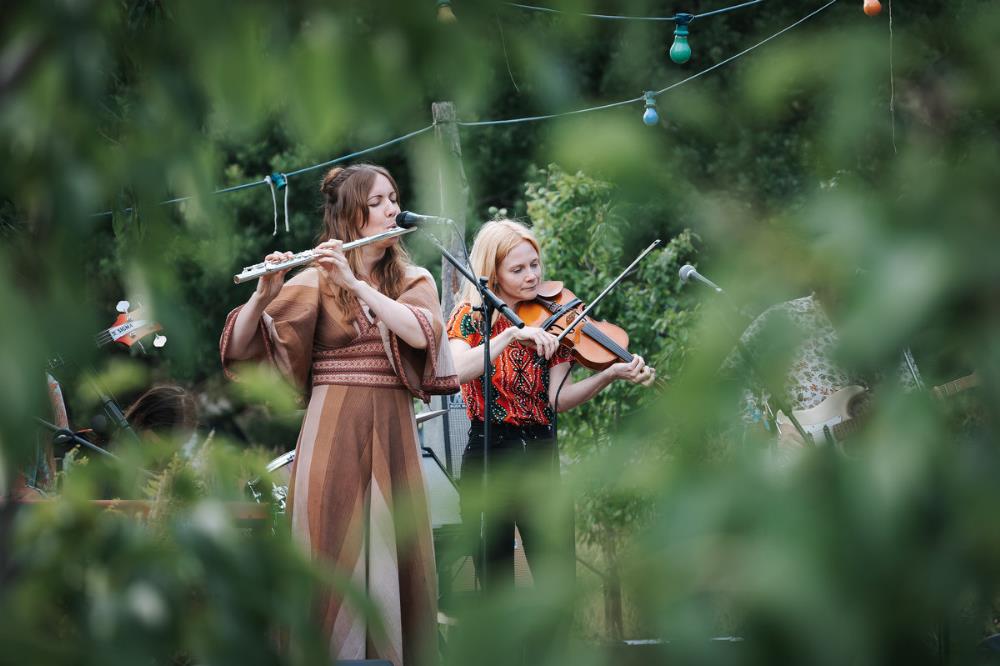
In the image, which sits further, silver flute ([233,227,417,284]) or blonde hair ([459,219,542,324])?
blonde hair ([459,219,542,324])

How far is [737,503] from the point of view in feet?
2.29

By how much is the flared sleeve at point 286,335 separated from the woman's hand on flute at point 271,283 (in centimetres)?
6

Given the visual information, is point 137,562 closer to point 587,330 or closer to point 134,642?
point 134,642

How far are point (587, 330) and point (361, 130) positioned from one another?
3.37m

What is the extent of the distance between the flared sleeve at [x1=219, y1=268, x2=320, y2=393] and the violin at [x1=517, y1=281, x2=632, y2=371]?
1015 millimetres

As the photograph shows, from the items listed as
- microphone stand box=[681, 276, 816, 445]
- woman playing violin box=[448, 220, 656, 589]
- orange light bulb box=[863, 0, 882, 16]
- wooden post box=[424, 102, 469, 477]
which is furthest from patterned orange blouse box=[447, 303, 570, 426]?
microphone stand box=[681, 276, 816, 445]

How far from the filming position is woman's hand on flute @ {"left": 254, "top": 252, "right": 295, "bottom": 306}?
9.97 feet

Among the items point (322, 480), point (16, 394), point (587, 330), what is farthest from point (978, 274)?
point (587, 330)

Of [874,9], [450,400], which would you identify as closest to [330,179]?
[874,9]

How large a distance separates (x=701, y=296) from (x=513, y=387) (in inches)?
111

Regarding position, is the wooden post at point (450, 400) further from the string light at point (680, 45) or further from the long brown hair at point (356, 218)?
the string light at point (680, 45)

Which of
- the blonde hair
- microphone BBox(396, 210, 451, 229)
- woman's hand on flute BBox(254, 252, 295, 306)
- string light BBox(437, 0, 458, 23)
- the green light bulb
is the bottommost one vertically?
string light BBox(437, 0, 458, 23)

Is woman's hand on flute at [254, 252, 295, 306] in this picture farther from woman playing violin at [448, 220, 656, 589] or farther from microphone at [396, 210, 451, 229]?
woman playing violin at [448, 220, 656, 589]

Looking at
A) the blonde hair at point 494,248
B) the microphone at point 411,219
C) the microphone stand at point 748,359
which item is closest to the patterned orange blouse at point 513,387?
the blonde hair at point 494,248
